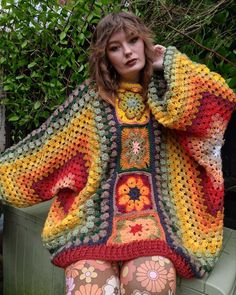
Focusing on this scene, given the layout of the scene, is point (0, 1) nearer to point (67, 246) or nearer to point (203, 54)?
point (203, 54)

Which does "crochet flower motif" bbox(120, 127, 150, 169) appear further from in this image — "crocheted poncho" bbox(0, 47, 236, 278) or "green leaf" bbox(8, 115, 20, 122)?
"green leaf" bbox(8, 115, 20, 122)

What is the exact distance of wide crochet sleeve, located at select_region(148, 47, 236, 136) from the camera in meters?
1.16

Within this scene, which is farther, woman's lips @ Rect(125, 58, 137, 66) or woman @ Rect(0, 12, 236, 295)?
woman's lips @ Rect(125, 58, 137, 66)

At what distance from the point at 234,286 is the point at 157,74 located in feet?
2.49

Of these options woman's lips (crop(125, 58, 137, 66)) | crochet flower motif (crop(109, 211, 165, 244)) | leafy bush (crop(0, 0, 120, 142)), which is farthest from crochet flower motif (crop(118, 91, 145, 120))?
leafy bush (crop(0, 0, 120, 142))

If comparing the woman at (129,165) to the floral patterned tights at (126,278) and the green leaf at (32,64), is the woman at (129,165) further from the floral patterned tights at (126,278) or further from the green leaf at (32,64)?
the green leaf at (32,64)

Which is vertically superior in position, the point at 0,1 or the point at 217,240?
the point at 0,1

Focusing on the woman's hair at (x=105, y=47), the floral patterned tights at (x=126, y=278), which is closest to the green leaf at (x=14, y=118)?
the woman's hair at (x=105, y=47)

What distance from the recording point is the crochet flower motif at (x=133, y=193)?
3.95 feet

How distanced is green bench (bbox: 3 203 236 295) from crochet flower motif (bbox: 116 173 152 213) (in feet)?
1.04

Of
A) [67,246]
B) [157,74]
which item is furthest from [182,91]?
[67,246]

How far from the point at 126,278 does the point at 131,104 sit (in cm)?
58

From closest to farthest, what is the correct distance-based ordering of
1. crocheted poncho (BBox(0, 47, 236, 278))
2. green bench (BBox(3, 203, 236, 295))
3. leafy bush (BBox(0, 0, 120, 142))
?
crocheted poncho (BBox(0, 47, 236, 278)) → green bench (BBox(3, 203, 236, 295)) → leafy bush (BBox(0, 0, 120, 142))

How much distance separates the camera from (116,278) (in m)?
1.08
